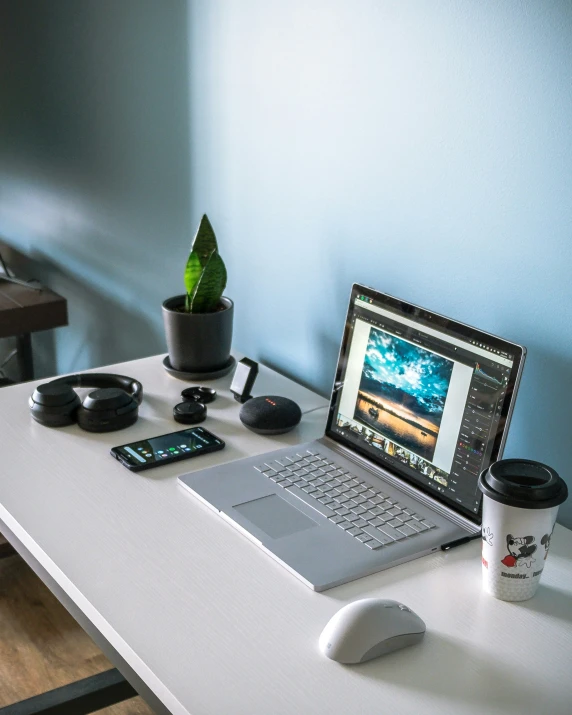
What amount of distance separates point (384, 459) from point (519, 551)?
35cm

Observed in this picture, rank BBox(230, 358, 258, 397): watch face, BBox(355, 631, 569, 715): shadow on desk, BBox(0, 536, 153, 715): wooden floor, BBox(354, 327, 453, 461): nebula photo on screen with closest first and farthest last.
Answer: BBox(355, 631, 569, 715): shadow on desk, BBox(354, 327, 453, 461): nebula photo on screen, BBox(230, 358, 258, 397): watch face, BBox(0, 536, 153, 715): wooden floor

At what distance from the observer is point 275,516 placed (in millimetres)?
1246

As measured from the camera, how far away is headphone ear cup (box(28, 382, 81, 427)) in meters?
1.48

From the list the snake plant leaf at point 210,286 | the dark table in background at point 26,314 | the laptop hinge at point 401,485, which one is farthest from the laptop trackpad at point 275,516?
the dark table in background at point 26,314

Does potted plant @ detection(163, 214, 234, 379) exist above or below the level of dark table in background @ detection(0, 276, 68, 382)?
above

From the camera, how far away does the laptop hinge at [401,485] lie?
124cm

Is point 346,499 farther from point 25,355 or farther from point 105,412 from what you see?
point 25,355

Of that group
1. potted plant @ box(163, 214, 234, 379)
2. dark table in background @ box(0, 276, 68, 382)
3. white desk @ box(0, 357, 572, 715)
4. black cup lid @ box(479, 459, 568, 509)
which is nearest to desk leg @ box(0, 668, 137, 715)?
white desk @ box(0, 357, 572, 715)

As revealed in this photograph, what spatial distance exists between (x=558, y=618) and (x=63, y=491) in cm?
70

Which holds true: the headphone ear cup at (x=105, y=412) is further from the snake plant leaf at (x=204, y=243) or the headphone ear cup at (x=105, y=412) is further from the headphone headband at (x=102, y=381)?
the snake plant leaf at (x=204, y=243)

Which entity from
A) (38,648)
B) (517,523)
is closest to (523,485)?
(517,523)

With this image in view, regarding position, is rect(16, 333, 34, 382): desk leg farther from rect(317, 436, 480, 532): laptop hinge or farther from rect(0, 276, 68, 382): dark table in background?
rect(317, 436, 480, 532): laptop hinge

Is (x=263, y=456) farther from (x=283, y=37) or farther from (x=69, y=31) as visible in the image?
(x=69, y=31)

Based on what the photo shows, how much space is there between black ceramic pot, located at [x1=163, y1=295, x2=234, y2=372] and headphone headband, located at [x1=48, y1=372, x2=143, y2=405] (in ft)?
0.36
